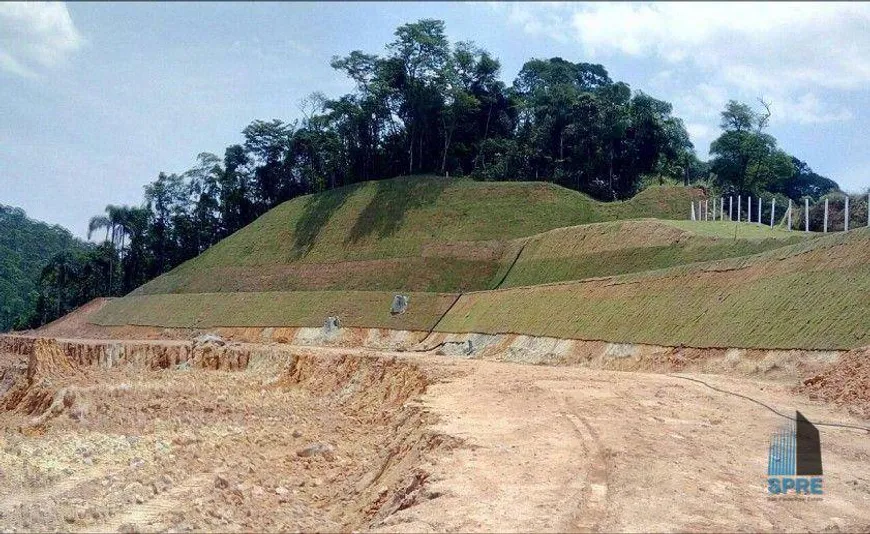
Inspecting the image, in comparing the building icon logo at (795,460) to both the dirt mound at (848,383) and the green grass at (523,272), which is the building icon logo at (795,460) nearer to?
the dirt mound at (848,383)

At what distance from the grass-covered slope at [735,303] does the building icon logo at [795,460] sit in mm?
7777

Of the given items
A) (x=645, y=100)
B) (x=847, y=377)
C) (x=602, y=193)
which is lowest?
(x=847, y=377)

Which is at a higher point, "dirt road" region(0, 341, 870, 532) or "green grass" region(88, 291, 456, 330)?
"green grass" region(88, 291, 456, 330)

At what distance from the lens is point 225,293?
234ft

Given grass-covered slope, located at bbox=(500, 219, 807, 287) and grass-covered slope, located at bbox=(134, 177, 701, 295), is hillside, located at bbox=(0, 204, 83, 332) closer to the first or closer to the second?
grass-covered slope, located at bbox=(134, 177, 701, 295)

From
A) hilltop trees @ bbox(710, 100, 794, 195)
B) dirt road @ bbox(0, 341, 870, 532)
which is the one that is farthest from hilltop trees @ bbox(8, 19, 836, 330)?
dirt road @ bbox(0, 341, 870, 532)

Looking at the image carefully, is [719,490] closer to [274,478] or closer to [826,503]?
[826,503]

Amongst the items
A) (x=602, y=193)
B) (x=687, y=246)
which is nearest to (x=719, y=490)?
(x=687, y=246)

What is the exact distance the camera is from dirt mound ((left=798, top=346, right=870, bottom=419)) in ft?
Answer: 67.9

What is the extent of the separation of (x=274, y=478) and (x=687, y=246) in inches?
1331

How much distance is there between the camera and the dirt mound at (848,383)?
2070cm

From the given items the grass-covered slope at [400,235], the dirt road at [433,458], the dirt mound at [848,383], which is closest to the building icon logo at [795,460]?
the dirt road at [433,458]

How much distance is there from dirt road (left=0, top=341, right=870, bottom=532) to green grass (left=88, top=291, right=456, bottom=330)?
2601 cm

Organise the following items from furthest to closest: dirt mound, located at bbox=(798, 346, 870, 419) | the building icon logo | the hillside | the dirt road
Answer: the hillside < dirt mound, located at bbox=(798, 346, 870, 419) < the building icon logo < the dirt road
